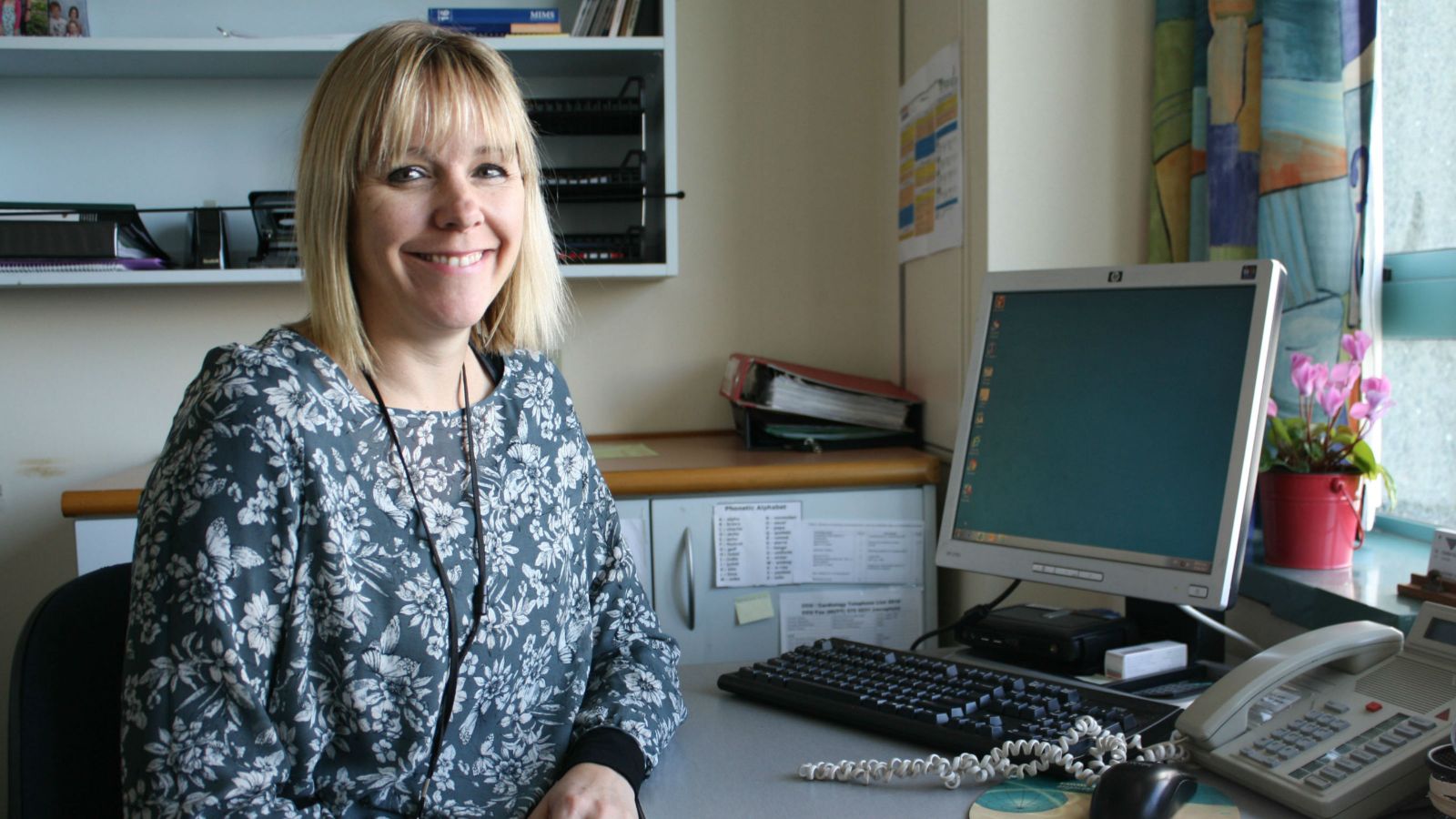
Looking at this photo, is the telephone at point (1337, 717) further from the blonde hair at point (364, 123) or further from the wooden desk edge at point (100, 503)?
the wooden desk edge at point (100, 503)

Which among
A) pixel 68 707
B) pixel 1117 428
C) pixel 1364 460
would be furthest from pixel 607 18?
pixel 68 707

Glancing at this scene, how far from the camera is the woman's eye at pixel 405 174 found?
1169 millimetres

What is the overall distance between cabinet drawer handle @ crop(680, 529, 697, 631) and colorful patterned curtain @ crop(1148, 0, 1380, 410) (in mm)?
948

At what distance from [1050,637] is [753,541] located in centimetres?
82

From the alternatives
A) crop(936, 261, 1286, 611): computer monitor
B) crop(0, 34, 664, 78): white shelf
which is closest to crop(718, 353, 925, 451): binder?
crop(0, 34, 664, 78): white shelf

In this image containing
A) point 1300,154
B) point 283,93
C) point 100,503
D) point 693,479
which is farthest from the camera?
point 283,93

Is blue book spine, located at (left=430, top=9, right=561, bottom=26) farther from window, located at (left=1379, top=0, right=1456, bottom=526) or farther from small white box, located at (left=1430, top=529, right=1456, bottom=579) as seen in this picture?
small white box, located at (left=1430, top=529, right=1456, bottom=579)

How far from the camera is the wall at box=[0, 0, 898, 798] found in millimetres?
2436

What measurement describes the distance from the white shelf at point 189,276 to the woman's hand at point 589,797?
1.25 m

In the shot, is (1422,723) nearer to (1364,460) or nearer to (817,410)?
(1364,460)

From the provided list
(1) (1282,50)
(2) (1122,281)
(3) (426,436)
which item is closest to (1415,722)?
(2) (1122,281)

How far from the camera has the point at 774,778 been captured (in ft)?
3.41

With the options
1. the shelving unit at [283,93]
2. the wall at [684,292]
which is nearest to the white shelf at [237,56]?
the shelving unit at [283,93]

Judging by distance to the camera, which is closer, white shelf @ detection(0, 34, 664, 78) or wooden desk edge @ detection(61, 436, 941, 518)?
wooden desk edge @ detection(61, 436, 941, 518)
